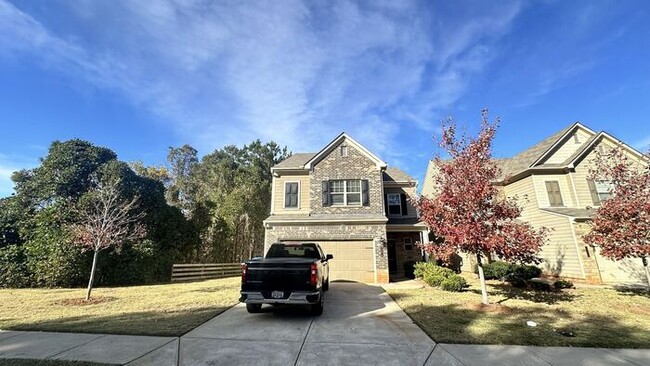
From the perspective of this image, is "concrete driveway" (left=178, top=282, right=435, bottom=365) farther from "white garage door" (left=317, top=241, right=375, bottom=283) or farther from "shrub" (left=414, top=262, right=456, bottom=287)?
"white garage door" (left=317, top=241, right=375, bottom=283)

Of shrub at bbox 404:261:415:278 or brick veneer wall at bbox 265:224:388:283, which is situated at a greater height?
brick veneer wall at bbox 265:224:388:283

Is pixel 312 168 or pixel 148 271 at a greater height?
pixel 312 168

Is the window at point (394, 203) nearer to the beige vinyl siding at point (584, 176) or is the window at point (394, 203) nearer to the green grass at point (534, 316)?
the green grass at point (534, 316)

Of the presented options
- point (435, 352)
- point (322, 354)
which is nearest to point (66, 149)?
point (322, 354)

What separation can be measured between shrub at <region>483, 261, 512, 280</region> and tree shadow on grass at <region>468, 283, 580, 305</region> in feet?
4.88

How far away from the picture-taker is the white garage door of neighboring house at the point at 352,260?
15094mm

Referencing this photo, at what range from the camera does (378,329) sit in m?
6.51

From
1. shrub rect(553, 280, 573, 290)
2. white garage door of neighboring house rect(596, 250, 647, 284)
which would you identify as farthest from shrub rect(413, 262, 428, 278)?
white garage door of neighboring house rect(596, 250, 647, 284)

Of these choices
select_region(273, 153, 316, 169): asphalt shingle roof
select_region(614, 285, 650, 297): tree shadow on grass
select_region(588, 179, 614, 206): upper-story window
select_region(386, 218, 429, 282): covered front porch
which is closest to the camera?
select_region(614, 285, 650, 297): tree shadow on grass

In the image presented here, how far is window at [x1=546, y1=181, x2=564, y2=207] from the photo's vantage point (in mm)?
16578

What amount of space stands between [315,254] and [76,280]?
1259cm

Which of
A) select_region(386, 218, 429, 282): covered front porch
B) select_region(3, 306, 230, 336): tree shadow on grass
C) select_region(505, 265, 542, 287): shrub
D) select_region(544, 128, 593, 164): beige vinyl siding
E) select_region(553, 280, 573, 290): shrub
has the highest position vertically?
select_region(544, 128, 593, 164): beige vinyl siding

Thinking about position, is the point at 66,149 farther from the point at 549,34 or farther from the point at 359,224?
the point at 549,34

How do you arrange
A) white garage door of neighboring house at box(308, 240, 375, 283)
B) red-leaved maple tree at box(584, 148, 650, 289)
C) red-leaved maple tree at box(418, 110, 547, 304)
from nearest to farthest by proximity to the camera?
red-leaved maple tree at box(418, 110, 547, 304) → red-leaved maple tree at box(584, 148, 650, 289) → white garage door of neighboring house at box(308, 240, 375, 283)
